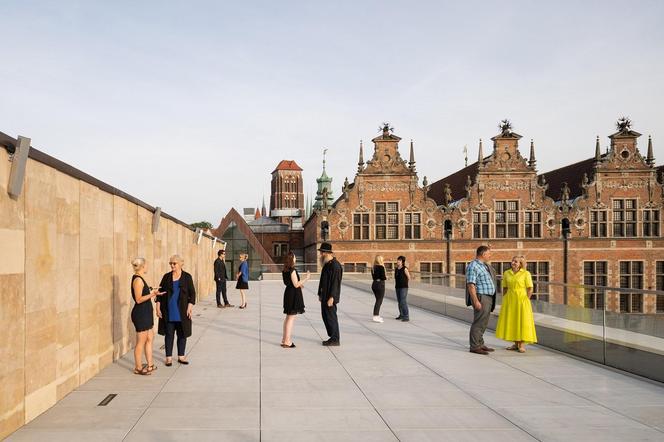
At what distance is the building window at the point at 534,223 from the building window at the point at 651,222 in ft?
24.2

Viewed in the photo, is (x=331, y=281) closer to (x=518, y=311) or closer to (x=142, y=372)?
(x=518, y=311)

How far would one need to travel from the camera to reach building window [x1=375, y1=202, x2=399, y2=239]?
40.5 metres

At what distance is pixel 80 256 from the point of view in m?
7.37

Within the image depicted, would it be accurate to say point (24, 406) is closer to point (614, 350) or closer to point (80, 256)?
point (80, 256)

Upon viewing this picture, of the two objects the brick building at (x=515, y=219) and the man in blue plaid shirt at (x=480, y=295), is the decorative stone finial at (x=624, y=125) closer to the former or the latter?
the brick building at (x=515, y=219)

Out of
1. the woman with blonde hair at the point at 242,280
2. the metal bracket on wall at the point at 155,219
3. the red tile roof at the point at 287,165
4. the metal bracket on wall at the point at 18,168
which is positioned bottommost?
the woman with blonde hair at the point at 242,280

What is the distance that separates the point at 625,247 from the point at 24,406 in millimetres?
42392

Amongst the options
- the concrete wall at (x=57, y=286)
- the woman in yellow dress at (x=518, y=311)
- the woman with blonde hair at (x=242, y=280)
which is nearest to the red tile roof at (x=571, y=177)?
the woman with blonde hair at (x=242, y=280)

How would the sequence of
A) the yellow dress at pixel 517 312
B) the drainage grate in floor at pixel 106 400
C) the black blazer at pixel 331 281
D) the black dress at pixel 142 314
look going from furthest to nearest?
1. the black blazer at pixel 331 281
2. the yellow dress at pixel 517 312
3. the black dress at pixel 142 314
4. the drainage grate in floor at pixel 106 400

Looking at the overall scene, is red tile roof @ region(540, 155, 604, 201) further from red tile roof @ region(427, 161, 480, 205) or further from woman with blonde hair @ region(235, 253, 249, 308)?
woman with blonde hair @ region(235, 253, 249, 308)

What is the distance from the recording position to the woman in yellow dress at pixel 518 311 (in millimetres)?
9602

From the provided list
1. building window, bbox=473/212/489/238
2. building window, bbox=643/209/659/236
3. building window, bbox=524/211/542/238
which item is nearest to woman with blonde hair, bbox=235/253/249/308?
building window, bbox=473/212/489/238

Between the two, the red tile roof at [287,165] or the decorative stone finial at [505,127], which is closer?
the decorative stone finial at [505,127]

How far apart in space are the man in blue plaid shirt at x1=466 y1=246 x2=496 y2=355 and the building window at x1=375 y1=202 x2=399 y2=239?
30.6 m
